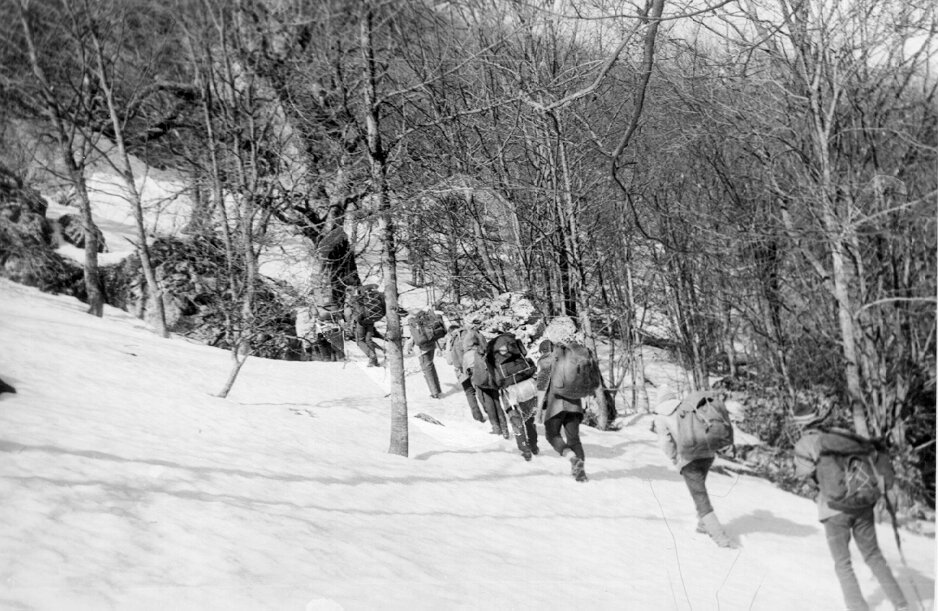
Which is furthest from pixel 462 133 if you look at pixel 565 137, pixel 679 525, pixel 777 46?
pixel 679 525

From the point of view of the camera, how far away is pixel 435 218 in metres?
3.50

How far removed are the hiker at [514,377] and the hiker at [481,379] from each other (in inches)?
5.8

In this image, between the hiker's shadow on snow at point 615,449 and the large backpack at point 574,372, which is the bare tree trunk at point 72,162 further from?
the large backpack at point 574,372

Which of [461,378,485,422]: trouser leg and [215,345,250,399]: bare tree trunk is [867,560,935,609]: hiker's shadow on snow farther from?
[461,378,485,422]: trouser leg

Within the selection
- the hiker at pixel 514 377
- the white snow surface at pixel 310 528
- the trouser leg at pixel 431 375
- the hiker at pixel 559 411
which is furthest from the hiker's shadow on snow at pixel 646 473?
the trouser leg at pixel 431 375

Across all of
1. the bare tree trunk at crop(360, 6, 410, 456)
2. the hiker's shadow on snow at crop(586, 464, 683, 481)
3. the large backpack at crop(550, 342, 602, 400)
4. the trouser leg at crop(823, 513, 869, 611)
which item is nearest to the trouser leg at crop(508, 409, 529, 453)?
the large backpack at crop(550, 342, 602, 400)

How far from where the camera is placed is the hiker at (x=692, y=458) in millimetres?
1679

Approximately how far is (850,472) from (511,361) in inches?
122

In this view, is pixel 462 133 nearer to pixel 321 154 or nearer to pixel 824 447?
pixel 321 154

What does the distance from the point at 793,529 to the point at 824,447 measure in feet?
0.75

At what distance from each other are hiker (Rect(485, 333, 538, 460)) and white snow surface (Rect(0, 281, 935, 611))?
5.23 feet

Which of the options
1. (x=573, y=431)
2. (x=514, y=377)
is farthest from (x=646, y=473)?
(x=514, y=377)

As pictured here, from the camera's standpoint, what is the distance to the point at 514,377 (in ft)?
14.7

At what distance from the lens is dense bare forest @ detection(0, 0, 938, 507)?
1450 millimetres
